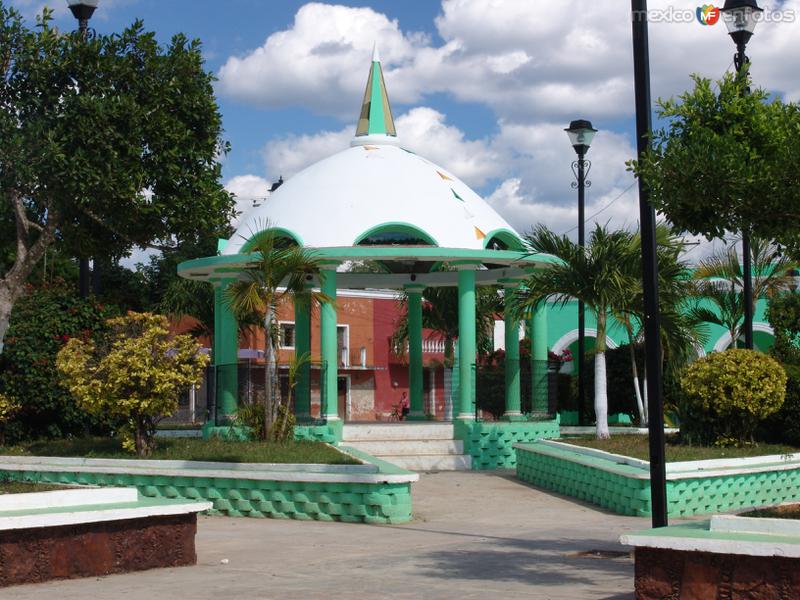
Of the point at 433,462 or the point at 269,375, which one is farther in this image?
the point at 433,462

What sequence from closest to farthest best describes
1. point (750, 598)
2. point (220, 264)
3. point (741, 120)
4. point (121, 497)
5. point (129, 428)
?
1. point (750, 598)
2. point (741, 120)
3. point (121, 497)
4. point (129, 428)
5. point (220, 264)

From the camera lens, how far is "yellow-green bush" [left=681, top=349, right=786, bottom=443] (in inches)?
666

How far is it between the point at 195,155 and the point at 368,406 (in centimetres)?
3036

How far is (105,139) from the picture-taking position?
15.1 meters

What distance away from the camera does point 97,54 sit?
51.1 ft

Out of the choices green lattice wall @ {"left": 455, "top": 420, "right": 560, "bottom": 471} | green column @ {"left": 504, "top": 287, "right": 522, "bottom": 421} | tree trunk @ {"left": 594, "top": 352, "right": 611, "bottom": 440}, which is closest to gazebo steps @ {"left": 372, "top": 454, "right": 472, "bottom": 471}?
green lattice wall @ {"left": 455, "top": 420, "right": 560, "bottom": 471}

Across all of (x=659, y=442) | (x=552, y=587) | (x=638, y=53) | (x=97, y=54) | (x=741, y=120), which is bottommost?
(x=552, y=587)

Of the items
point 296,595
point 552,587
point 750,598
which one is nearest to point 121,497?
point 296,595

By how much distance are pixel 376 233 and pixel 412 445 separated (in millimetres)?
3824

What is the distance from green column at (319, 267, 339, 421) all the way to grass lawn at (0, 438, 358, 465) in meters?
2.09

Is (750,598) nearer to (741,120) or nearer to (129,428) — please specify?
(741,120)

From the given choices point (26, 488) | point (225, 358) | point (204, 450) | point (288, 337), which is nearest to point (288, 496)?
point (204, 450)

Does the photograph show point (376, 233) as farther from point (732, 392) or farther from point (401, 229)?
point (732, 392)

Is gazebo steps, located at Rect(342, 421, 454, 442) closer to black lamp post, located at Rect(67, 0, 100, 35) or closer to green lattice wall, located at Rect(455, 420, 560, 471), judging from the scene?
green lattice wall, located at Rect(455, 420, 560, 471)
